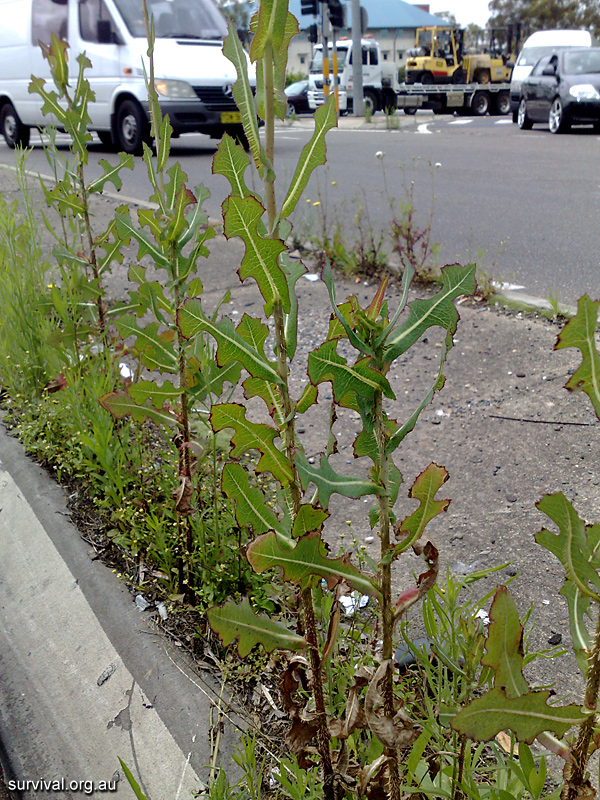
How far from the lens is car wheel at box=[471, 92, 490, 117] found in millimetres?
27062

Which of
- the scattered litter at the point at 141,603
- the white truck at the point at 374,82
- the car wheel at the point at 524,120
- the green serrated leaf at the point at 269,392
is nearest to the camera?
the green serrated leaf at the point at 269,392

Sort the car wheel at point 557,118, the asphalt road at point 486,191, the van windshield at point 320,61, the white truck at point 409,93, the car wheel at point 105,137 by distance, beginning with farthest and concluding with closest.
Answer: the van windshield at point 320,61, the white truck at point 409,93, the car wheel at point 557,118, the car wheel at point 105,137, the asphalt road at point 486,191

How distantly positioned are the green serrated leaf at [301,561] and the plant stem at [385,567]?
1.6 inches

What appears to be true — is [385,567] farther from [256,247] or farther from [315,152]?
[315,152]

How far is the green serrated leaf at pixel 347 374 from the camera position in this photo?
3.50ft

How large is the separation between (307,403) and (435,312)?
0.31 meters

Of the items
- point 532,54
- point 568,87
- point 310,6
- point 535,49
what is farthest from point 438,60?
point 568,87

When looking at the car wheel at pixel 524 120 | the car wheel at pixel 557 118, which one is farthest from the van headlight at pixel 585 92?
the car wheel at pixel 524 120

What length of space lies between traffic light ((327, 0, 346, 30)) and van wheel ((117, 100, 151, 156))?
29.6 ft

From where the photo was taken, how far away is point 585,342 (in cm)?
101

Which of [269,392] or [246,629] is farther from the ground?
[269,392]

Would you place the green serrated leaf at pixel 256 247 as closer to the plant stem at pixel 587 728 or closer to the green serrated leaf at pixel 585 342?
the green serrated leaf at pixel 585 342

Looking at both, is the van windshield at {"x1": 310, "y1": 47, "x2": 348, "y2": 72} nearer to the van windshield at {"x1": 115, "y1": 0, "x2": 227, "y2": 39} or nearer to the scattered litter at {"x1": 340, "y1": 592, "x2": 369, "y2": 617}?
the van windshield at {"x1": 115, "y1": 0, "x2": 227, "y2": 39}

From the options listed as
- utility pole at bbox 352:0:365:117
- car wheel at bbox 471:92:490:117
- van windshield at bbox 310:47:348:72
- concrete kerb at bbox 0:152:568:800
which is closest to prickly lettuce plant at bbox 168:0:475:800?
concrete kerb at bbox 0:152:568:800
